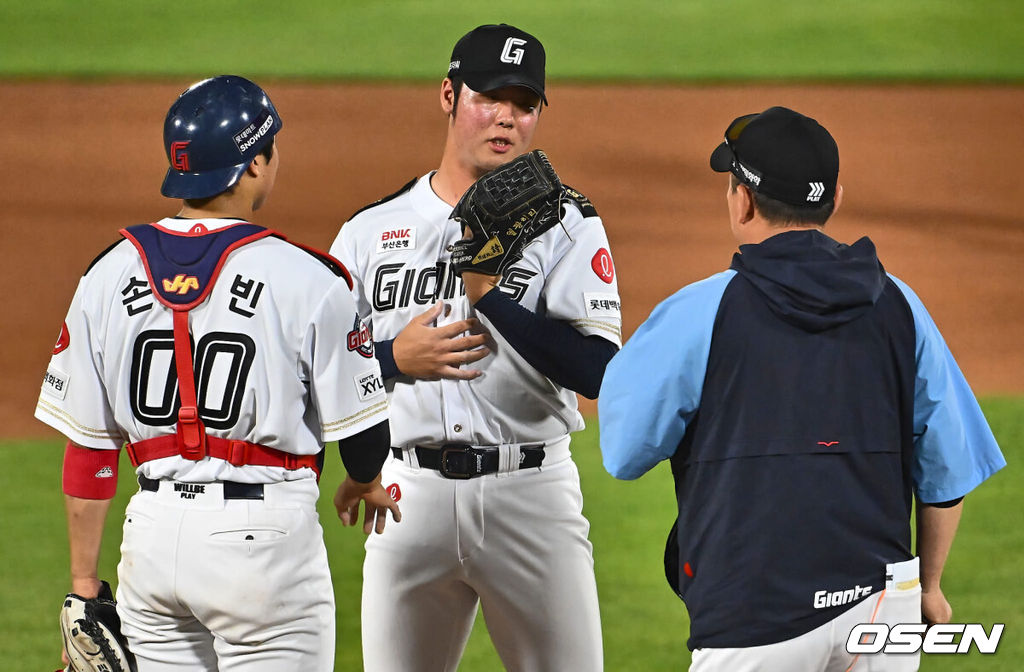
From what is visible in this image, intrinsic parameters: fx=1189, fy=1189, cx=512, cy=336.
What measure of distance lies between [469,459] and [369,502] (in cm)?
31

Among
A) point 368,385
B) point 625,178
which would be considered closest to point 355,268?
point 368,385

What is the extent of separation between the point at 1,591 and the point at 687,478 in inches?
142

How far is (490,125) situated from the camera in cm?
324

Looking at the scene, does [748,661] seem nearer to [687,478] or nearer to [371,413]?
[687,478]

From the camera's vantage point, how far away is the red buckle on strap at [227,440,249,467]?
255cm

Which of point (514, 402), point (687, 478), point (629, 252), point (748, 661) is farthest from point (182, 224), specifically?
point (629, 252)

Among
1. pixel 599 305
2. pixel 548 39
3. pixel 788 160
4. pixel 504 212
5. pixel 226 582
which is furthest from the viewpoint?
pixel 548 39

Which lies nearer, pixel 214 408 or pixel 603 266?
pixel 214 408

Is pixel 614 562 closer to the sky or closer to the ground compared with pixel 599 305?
closer to the ground

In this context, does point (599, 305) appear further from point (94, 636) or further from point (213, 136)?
point (94, 636)

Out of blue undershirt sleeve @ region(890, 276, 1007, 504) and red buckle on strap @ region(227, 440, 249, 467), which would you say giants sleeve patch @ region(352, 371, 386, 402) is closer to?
red buckle on strap @ region(227, 440, 249, 467)

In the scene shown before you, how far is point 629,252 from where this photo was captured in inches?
333

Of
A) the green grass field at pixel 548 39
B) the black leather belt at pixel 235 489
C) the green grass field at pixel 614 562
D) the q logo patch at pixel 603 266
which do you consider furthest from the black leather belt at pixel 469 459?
the green grass field at pixel 548 39

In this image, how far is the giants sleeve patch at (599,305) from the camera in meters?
3.01
